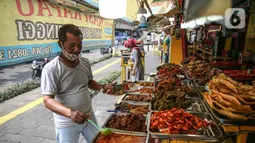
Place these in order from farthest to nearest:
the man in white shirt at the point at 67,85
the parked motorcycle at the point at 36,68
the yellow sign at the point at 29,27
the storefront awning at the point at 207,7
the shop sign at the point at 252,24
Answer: the parked motorcycle at the point at 36,68 → the shop sign at the point at 252,24 → the storefront awning at the point at 207,7 → the yellow sign at the point at 29,27 → the man in white shirt at the point at 67,85

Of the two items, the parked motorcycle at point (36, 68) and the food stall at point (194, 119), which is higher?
the food stall at point (194, 119)

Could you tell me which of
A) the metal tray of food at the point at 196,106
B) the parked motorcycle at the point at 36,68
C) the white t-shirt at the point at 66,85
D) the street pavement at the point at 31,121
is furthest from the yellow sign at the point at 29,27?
the parked motorcycle at the point at 36,68

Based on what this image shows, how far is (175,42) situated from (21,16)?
686 cm

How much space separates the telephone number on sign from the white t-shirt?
1237mm

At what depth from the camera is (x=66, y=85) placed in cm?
222

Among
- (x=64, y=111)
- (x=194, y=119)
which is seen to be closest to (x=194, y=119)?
(x=194, y=119)

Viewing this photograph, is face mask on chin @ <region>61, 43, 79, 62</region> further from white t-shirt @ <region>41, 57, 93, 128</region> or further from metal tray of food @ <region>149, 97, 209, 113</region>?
metal tray of food @ <region>149, 97, 209, 113</region>

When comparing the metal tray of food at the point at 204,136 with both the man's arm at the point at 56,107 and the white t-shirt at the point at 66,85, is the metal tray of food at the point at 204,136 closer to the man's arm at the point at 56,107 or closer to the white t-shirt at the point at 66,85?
the man's arm at the point at 56,107

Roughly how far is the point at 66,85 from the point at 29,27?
1859mm

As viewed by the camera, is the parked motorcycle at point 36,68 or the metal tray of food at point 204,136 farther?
the parked motorcycle at point 36,68

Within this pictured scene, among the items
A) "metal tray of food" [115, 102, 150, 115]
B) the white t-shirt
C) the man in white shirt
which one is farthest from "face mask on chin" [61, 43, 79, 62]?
"metal tray of food" [115, 102, 150, 115]

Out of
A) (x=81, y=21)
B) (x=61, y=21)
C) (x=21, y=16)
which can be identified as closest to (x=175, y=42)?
(x=81, y=21)

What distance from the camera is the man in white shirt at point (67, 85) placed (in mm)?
2051

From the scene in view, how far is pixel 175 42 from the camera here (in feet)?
28.1
